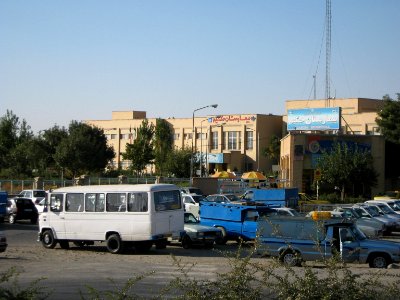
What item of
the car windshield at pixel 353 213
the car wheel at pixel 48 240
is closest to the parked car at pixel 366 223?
the car windshield at pixel 353 213

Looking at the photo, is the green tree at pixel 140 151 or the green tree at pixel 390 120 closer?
the green tree at pixel 390 120

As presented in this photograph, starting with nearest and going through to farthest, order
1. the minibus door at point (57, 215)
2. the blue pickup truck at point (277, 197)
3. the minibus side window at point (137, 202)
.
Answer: the minibus side window at point (137, 202) → the minibus door at point (57, 215) → the blue pickup truck at point (277, 197)

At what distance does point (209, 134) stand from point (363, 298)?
90.9m

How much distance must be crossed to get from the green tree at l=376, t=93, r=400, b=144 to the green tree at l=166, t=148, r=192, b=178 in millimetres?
22316

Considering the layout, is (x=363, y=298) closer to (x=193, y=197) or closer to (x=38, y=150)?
(x=193, y=197)

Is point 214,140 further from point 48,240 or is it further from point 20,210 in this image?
point 48,240

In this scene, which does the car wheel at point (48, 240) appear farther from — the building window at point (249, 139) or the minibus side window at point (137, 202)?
the building window at point (249, 139)

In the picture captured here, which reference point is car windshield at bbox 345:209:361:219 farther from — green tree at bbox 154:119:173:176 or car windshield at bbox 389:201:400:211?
green tree at bbox 154:119:173:176

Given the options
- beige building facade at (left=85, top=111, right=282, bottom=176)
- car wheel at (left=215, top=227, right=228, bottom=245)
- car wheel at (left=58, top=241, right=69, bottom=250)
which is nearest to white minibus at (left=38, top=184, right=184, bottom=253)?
car wheel at (left=58, top=241, right=69, bottom=250)

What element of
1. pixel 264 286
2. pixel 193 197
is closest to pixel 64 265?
pixel 264 286

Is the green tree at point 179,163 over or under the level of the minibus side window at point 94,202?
over

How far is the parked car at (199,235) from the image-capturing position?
27.3m

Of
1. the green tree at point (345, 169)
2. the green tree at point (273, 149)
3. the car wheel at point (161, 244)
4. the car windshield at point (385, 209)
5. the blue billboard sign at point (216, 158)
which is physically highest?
the green tree at point (273, 149)

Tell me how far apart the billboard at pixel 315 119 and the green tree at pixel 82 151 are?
23011mm
